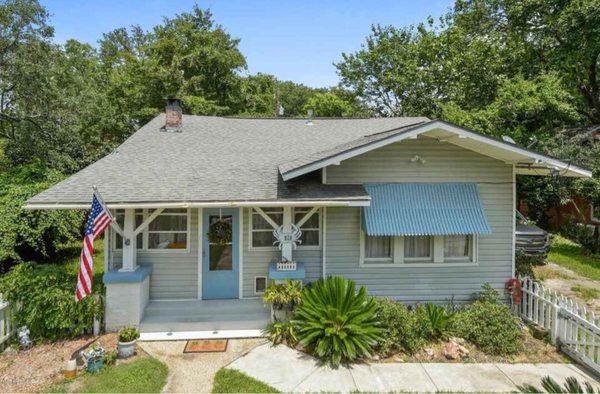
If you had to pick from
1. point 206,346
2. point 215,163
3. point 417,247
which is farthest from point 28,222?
point 417,247

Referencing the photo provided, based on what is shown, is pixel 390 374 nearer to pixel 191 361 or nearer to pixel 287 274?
pixel 287 274

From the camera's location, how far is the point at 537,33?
2088cm

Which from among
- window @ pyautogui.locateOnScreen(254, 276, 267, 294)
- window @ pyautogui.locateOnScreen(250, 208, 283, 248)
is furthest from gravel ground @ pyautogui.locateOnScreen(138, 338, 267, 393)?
window @ pyautogui.locateOnScreen(250, 208, 283, 248)

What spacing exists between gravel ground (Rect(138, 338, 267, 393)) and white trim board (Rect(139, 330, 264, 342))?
0.11 m

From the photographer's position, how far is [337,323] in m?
7.22

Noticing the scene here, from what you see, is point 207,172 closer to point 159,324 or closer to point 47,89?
point 159,324

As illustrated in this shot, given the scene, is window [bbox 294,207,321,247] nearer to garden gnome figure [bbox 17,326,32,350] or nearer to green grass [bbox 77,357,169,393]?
green grass [bbox 77,357,169,393]

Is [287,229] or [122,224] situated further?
[122,224]

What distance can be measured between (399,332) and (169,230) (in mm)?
5906

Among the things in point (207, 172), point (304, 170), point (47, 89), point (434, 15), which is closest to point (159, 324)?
point (207, 172)

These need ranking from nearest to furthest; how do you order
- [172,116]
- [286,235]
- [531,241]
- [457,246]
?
[286,235], [457,246], [172,116], [531,241]

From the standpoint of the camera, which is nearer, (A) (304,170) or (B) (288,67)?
(A) (304,170)

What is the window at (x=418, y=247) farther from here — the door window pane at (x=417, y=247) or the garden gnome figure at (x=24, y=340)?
the garden gnome figure at (x=24, y=340)

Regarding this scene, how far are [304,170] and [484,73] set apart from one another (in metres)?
20.2
